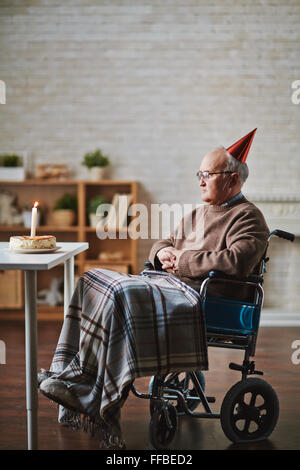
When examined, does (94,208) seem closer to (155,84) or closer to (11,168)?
(11,168)

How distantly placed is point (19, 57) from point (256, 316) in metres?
3.53

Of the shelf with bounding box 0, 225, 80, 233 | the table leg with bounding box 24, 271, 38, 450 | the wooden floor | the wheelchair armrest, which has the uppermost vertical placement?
the wheelchair armrest

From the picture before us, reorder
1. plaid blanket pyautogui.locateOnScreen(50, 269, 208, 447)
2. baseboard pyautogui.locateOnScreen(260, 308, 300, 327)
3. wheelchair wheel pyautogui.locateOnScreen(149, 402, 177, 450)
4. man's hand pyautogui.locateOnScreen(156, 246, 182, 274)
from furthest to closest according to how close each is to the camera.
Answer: baseboard pyautogui.locateOnScreen(260, 308, 300, 327) → man's hand pyautogui.locateOnScreen(156, 246, 182, 274) → wheelchair wheel pyautogui.locateOnScreen(149, 402, 177, 450) → plaid blanket pyautogui.locateOnScreen(50, 269, 208, 447)

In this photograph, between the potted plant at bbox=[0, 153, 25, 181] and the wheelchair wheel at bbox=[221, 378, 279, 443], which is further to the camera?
the potted plant at bbox=[0, 153, 25, 181]

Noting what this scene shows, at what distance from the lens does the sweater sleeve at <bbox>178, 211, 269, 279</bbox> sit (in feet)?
6.72

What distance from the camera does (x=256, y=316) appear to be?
6.81 ft

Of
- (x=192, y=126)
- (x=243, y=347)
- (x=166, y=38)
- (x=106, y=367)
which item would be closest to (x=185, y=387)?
(x=243, y=347)

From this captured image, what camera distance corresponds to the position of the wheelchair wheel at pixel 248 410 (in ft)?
6.75

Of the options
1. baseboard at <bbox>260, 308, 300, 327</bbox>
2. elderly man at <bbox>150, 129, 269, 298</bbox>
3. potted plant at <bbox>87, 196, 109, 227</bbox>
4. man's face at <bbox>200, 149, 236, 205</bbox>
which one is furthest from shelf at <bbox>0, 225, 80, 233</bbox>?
man's face at <bbox>200, 149, 236, 205</bbox>

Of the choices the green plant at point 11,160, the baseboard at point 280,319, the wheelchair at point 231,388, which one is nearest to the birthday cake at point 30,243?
the wheelchair at point 231,388

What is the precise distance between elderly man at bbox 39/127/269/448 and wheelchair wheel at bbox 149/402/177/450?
144mm

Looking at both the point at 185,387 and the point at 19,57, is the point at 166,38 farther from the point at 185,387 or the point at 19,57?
the point at 185,387

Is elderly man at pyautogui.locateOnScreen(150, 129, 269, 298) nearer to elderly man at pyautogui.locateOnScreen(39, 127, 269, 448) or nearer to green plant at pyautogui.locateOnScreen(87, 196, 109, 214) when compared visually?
elderly man at pyautogui.locateOnScreen(39, 127, 269, 448)

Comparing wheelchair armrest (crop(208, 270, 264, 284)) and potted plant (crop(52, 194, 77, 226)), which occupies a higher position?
potted plant (crop(52, 194, 77, 226))
